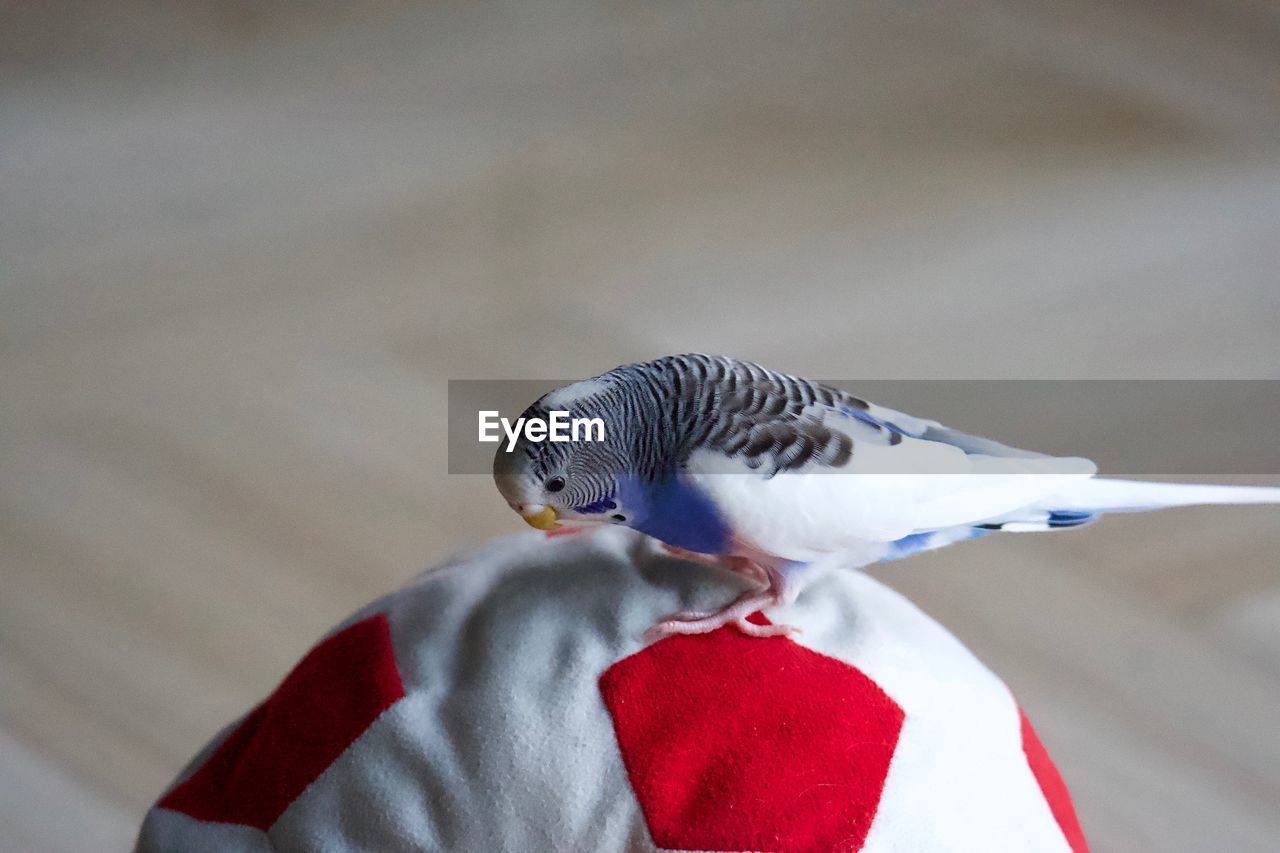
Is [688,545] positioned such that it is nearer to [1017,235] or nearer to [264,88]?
[1017,235]

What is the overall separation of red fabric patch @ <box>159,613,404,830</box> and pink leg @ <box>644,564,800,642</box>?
0.13 metres

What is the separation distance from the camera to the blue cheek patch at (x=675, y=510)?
658mm

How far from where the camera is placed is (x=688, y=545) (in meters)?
0.68

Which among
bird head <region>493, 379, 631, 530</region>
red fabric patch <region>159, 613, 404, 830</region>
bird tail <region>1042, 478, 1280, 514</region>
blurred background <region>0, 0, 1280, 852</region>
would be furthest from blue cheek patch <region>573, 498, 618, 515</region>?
blurred background <region>0, 0, 1280, 852</region>

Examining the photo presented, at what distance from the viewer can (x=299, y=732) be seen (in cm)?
64

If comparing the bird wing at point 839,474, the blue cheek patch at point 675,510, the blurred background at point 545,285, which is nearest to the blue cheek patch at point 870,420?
Result: the bird wing at point 839,474

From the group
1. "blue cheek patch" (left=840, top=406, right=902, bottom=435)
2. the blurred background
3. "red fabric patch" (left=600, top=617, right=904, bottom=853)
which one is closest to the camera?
"red fabric patch" (left=600, top=617, right=904, bottom=853)

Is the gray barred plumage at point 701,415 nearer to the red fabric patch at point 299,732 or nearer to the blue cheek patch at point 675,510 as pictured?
the blue cheek patch at point 675,510

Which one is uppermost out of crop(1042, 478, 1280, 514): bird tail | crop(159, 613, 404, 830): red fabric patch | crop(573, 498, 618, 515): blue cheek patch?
crop(573, 498, 618, 515): blue cheek patch

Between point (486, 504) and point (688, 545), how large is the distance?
0.67 meters

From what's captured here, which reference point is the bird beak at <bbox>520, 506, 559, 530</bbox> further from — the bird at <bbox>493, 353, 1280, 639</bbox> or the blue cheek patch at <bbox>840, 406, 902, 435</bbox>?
the blue cheek patch at <bbox>840, 406, 902, 435</bbox>

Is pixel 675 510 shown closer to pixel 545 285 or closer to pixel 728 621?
pixel 728 621

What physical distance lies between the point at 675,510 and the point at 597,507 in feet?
0.13

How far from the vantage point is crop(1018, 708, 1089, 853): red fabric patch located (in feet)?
2.17
